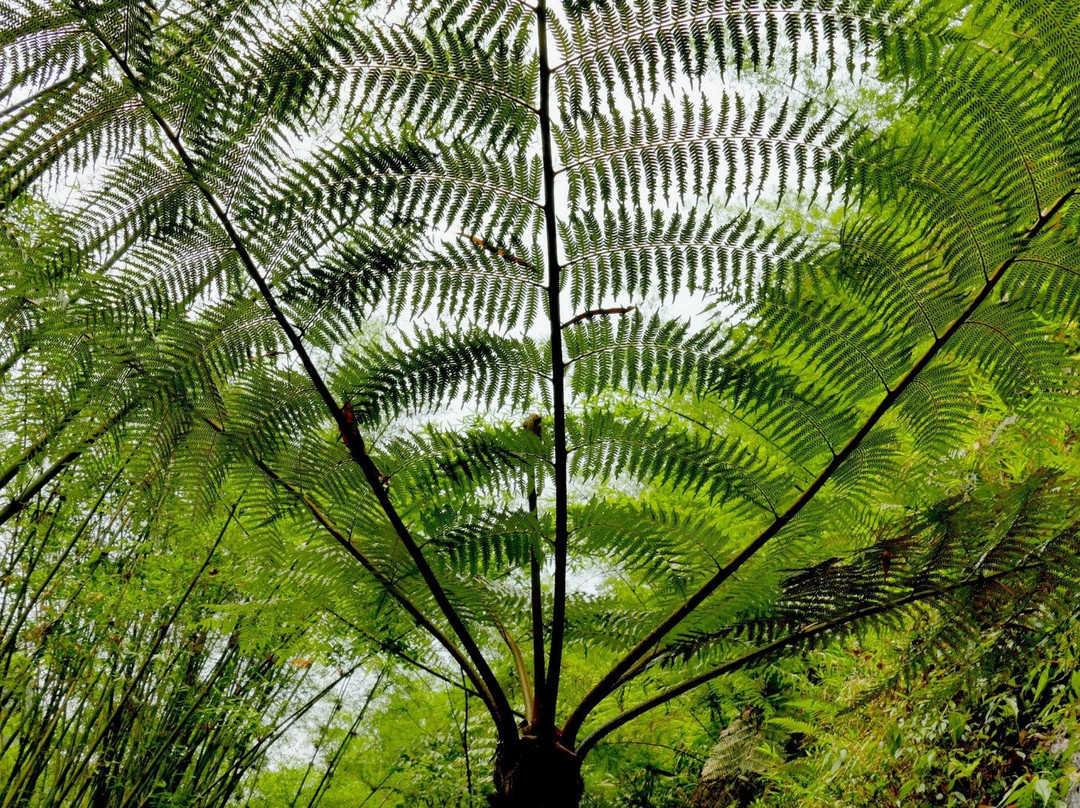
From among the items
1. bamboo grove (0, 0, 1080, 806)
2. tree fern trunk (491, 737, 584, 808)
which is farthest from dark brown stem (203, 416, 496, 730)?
tree fern trunk (491, 737, 584, 808)

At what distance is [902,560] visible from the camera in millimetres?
1095

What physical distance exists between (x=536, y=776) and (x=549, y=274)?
2.26 feet

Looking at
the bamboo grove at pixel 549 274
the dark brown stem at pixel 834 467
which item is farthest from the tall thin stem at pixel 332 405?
the dark brown stem at pixel 834 467

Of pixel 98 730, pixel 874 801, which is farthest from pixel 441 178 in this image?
pixel 98 730

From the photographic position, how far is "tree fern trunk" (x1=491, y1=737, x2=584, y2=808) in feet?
3.17

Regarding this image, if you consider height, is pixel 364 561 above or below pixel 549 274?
below

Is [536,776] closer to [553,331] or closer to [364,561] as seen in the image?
[364,561]

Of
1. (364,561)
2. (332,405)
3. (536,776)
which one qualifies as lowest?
(536,776)

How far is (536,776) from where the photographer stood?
0.98 m

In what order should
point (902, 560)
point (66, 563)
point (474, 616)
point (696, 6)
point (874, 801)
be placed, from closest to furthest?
point (696, 6) → point (902, 560) → point (474, 616) → point (874, 801) → point (66, 563)

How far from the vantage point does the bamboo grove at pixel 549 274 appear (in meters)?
0.93

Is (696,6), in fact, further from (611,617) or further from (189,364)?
(611,617)

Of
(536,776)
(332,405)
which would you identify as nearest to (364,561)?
(332,405)

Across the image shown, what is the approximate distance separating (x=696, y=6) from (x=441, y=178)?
0.40 m
